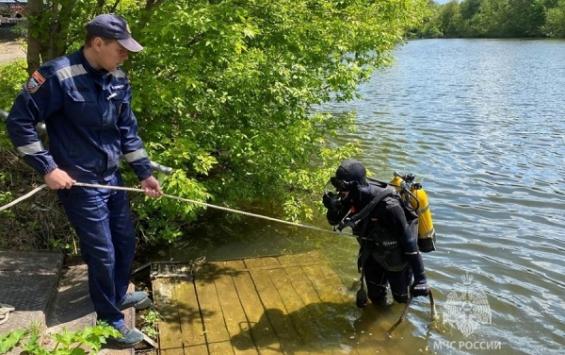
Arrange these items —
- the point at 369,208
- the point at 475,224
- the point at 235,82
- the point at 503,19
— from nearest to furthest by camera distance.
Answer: the point at 369,208 → the point at 235,82 → the point at 475,224 → the point at 503,19

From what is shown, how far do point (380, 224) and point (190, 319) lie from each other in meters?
1.97

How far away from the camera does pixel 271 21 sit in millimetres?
6148

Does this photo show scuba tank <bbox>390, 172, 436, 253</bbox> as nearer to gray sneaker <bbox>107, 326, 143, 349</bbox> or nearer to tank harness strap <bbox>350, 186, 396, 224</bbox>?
tank harness strap <bbox>350, 186, 396, 224</bbox>

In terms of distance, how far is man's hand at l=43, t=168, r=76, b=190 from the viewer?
3473 mm

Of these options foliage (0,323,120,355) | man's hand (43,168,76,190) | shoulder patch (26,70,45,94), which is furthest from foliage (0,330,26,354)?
shoulder patch (26,70,45,94)

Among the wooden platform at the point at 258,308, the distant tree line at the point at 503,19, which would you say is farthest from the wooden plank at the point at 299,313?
the distant tree line at the point at 503,19

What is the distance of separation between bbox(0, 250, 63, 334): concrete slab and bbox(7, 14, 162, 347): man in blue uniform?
594 mm

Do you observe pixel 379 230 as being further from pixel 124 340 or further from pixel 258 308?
pixel 124 340

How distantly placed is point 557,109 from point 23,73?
16.3 m

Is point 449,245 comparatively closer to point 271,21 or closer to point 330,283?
point 330,283

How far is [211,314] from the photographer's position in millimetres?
5191

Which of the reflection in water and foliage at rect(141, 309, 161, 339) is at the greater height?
foliage at rect(141, 309, 161, 339)

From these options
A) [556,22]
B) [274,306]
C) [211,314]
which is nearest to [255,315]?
[274,306]

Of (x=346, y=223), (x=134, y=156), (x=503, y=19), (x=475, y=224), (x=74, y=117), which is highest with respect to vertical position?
(x=74, y=117)
